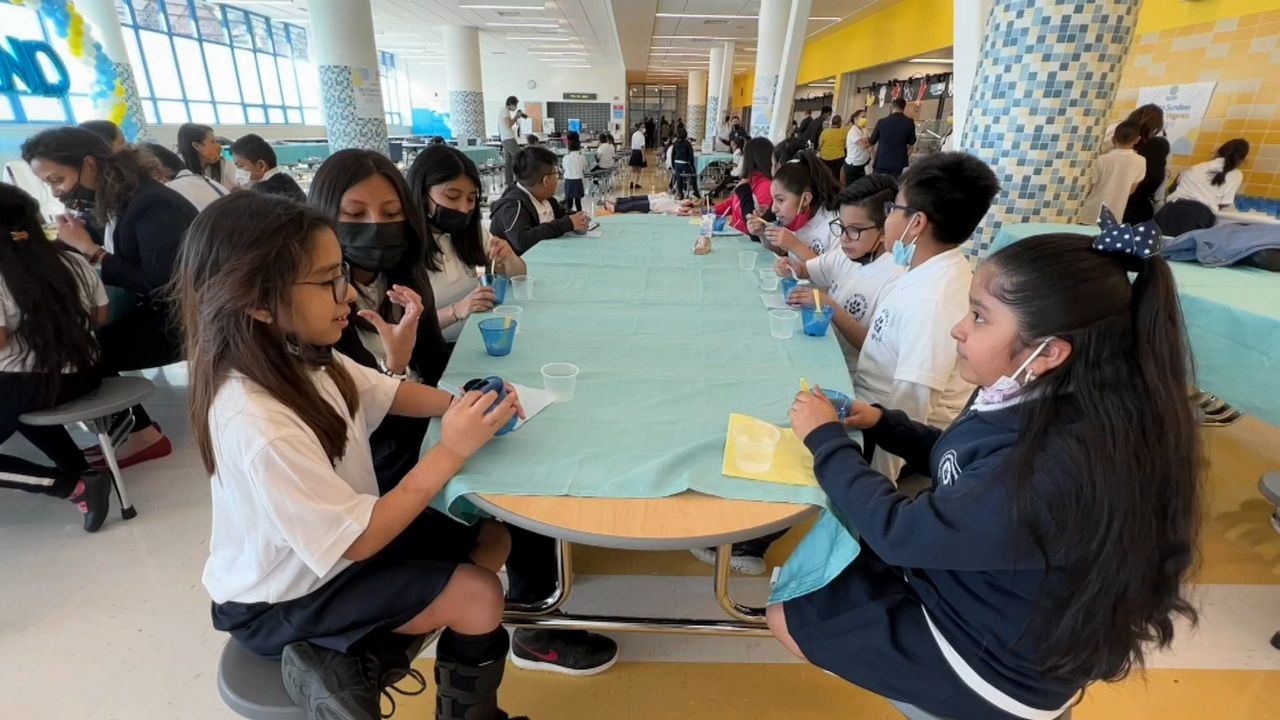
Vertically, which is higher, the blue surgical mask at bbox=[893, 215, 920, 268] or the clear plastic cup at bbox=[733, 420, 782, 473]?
the blue surgical mask at bbox=[893, 215, 920, 268]

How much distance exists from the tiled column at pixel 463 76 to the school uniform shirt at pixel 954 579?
1414 centimetres

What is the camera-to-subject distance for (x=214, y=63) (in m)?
12.9

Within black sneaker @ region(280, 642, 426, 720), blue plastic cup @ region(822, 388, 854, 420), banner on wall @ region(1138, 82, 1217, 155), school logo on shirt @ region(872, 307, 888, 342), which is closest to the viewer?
black sneaker @ region(280, 642, 426, 720)

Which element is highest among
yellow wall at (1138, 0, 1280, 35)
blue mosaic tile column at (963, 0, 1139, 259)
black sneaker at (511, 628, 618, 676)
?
yellow wall at (1138, 0, 1280, 35)

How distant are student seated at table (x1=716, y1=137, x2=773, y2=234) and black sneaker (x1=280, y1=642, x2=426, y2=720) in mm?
3111

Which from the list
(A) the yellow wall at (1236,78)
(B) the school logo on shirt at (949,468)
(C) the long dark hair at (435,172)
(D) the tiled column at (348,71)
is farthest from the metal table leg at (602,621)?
(D) the tiled column at (348,71)

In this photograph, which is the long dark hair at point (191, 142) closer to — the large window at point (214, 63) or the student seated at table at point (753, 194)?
the student seated at table at point (753, 194)

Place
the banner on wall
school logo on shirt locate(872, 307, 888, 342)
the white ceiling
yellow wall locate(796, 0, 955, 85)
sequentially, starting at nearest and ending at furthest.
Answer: school logo on shirt locate(872, 307, 888, 342), the banner on wall, yellow wall locate(796, 0, 955, 85), the white ceiling

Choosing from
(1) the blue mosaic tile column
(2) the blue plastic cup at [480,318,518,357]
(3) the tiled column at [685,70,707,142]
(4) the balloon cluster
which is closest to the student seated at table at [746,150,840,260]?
(1) the blue mosaic tile column

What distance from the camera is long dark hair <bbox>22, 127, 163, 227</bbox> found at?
255 cm

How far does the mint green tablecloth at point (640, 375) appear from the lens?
1.15 metres

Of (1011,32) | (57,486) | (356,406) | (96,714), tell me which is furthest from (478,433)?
(1011,32)

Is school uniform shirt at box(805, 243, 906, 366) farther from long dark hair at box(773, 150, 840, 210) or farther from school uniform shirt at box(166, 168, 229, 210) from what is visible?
school uniform shirt at box(166, 168, 229, 210)

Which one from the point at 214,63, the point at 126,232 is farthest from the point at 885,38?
the point at 214,63
